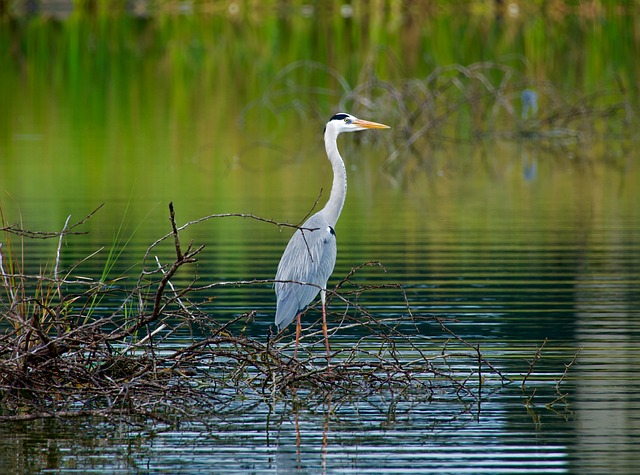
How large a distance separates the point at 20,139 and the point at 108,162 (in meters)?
3.11

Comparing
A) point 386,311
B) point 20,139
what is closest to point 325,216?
point 386,311

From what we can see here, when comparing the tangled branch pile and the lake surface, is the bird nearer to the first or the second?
the lake surface

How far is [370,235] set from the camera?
14039 millimetres

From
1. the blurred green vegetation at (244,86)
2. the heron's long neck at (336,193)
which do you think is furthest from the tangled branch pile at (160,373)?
the blurred green vegetation at (244,86)

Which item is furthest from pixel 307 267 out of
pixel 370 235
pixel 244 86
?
pixel 244 86

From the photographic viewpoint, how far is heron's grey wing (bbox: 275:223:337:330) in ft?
28.8

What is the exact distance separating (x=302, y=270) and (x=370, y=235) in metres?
5.14

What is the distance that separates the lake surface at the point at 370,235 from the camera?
7.13 meters

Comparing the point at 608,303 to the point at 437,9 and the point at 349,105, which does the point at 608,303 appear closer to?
the point at 349,105

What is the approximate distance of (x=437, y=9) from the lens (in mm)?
50469

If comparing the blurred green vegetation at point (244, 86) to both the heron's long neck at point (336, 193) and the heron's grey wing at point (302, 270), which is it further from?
the heron's grey wing at point (302, 270)

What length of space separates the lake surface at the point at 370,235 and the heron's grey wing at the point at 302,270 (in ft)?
1.07

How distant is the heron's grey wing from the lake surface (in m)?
0.33

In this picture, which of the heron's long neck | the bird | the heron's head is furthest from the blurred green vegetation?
the bird
